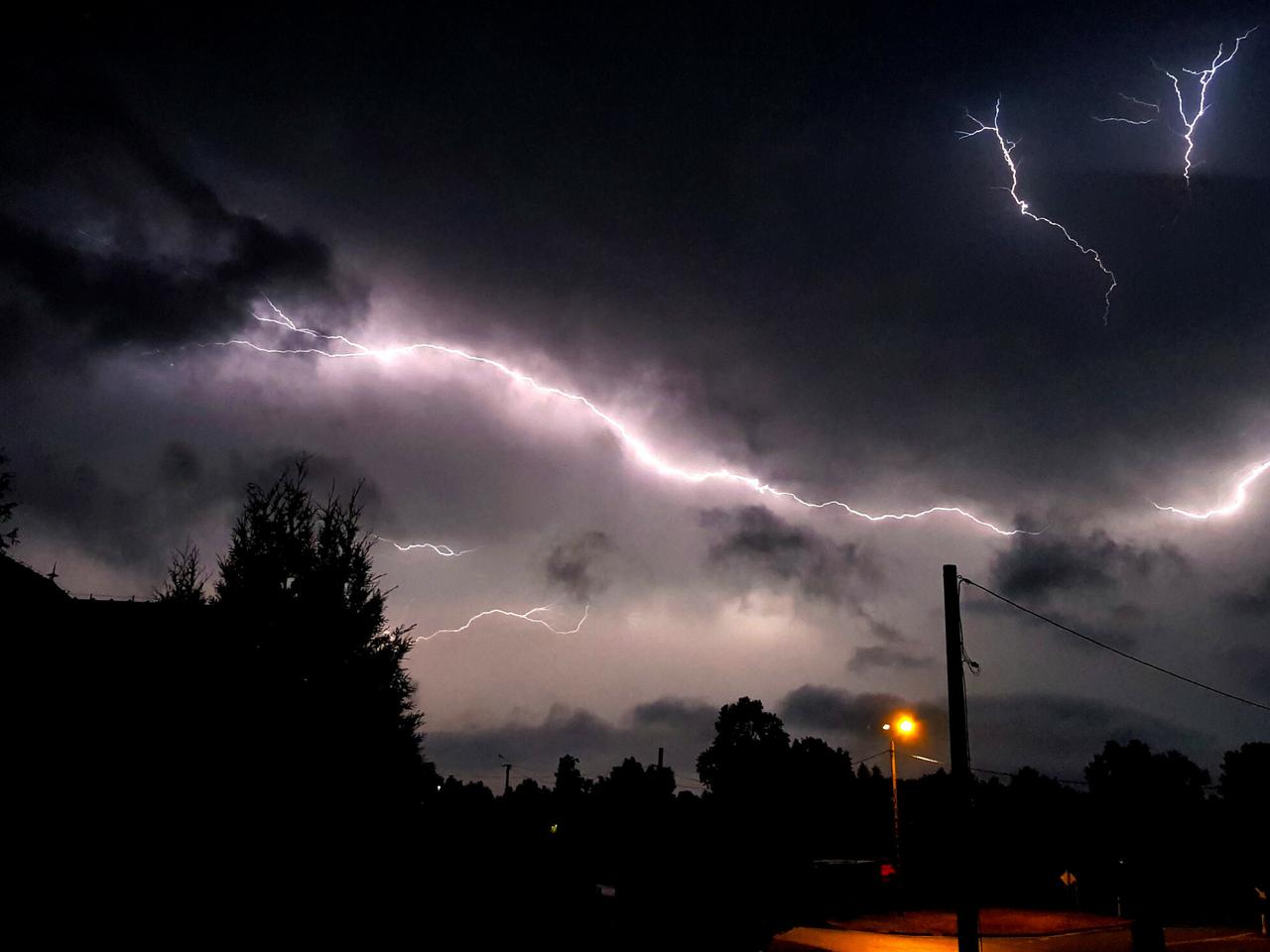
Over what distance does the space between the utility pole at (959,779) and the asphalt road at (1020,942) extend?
30.2 ft

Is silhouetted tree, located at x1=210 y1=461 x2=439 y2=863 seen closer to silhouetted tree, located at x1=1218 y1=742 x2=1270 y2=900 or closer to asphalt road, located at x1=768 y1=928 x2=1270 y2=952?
asphalt road, located at x1=768 y1=928 x2=1270 y2=952

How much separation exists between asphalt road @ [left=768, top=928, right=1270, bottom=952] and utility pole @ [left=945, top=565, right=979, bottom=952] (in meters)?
9.22

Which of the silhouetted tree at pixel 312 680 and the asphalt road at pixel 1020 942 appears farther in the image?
the asphalt road at pixel 1020 942

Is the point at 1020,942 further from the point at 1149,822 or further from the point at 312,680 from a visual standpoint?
the point at 312,680

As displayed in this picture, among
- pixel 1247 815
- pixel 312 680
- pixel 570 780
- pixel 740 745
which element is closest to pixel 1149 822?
pixel 312 680

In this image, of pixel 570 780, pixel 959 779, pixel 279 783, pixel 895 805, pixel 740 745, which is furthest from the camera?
pixel 570 780

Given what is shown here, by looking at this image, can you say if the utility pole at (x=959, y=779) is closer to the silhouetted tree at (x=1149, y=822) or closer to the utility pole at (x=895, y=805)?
the silhouetted tree at (x=1149, y=822)

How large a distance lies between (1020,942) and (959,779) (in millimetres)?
13026

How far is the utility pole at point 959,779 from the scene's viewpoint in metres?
10.4

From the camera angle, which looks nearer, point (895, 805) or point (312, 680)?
point (312, 680)

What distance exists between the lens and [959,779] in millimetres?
11180

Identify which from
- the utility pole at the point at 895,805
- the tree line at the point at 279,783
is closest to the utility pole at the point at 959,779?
the tree line at the point at 279,783

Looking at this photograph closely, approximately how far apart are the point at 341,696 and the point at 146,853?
3.31 m

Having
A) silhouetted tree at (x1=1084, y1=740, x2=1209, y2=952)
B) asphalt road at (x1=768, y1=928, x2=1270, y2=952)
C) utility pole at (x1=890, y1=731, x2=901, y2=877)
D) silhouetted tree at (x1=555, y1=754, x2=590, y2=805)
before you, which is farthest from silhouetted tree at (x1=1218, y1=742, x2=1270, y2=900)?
silhouetted tree at (x1=555, y1=754, x2=590, y2=805)
